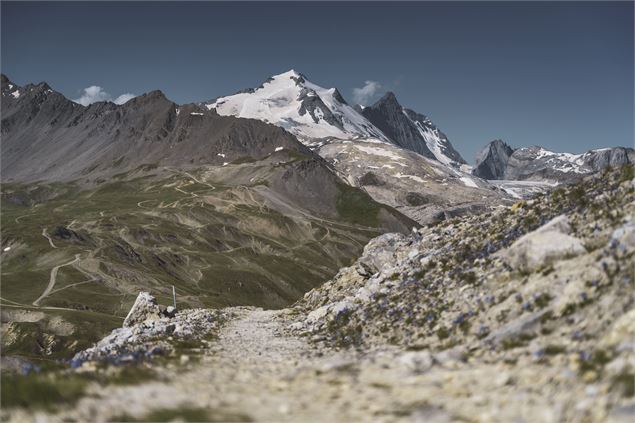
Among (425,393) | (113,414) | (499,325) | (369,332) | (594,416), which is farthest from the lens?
(369,332)

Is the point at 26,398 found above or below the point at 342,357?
above

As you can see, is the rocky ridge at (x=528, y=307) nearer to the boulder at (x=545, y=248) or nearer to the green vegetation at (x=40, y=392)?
the boulder at (x=545, y=248)

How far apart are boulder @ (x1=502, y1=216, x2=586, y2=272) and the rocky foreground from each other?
6cm

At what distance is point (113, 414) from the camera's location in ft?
39.2

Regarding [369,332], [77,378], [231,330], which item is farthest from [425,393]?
[231,330]

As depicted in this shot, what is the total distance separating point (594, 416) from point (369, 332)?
1745cm

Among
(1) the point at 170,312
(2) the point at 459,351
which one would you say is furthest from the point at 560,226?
(1) the point at 170,312

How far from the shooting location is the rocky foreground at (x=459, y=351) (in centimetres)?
1200

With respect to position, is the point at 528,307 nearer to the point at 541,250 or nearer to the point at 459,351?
the point at 459,351

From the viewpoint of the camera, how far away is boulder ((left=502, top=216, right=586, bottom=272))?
70.4 ft

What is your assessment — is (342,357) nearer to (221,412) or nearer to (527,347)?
(527,347)

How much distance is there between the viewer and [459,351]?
17.9 m

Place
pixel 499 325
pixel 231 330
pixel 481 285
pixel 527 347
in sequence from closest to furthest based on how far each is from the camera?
1. pixel 527 347
2. pixel 499 325
3. pixel 481 285
4. pixel 231 330

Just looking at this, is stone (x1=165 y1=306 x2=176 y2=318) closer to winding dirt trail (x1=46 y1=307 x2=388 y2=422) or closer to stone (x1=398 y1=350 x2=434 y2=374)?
winding dirt trail (x1=46 y1=307 x2=388 y2=422)
